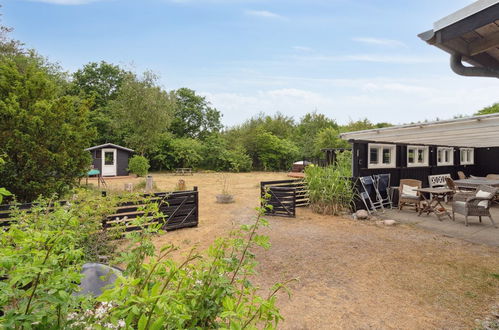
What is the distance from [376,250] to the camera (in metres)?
5.04

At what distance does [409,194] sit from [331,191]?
8.37ft

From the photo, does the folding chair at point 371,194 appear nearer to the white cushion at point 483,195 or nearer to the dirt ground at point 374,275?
the dirt ground at point 374,275

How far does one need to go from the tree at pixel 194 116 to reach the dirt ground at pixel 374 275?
26227 millimetres

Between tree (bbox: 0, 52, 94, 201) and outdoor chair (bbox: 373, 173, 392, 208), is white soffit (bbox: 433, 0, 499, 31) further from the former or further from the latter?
tree (bbox: 0, 52, 94, 201)

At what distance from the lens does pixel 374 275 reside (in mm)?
4000

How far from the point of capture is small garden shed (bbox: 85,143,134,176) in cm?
1886

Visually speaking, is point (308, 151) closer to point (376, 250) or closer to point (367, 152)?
point (367, 152)

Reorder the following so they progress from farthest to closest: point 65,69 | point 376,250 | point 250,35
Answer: point 65,69, point 250,35, point 376,250

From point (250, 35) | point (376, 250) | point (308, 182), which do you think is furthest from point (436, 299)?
point (250, 35)

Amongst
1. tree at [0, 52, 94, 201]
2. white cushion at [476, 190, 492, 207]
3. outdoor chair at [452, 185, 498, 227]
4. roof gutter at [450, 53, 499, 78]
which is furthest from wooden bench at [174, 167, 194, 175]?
roof gutter at [450, 53, 499, 78]

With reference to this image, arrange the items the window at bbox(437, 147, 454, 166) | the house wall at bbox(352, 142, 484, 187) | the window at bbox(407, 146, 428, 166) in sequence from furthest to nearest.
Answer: the window at bbox(437, 147, 454, 166) < the window at bbox(407, 146, 428, 166) < the house wall at bbox(352, 142, 484, 187)

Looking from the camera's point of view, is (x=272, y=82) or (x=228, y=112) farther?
(x=228, y=112)

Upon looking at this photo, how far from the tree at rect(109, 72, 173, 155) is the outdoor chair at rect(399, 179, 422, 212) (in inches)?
720

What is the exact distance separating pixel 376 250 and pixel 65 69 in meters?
30.7
